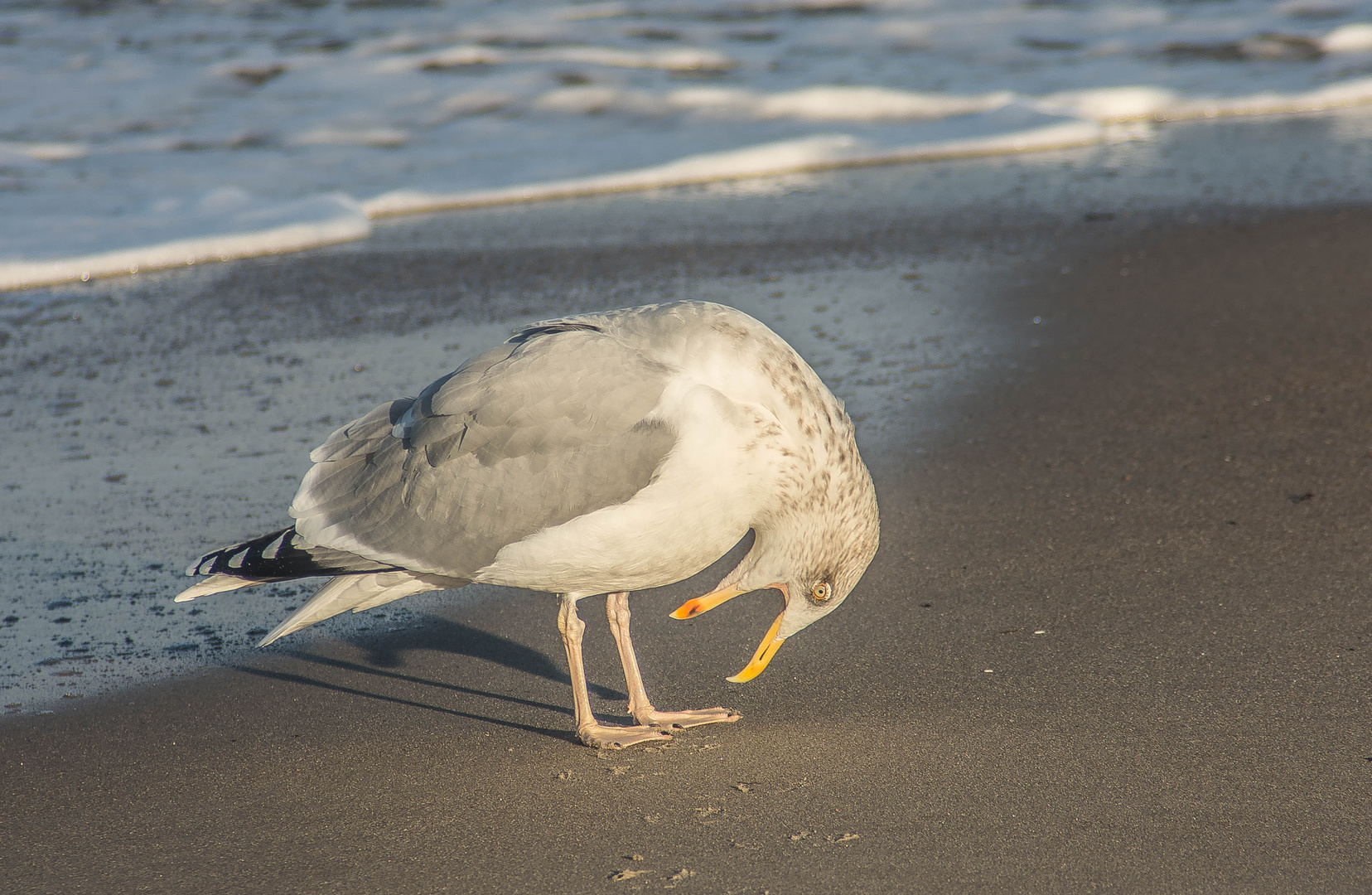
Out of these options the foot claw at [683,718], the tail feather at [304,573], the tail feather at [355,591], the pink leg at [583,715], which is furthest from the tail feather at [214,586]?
the foot claw at [683,718]

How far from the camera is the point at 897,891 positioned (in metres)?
2.42

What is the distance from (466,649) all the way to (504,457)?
0.83 m

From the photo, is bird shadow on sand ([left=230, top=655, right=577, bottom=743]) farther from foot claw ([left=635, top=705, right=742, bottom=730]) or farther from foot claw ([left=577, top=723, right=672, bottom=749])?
foot claw ([left=635, top=705, right=742, bottom=730])

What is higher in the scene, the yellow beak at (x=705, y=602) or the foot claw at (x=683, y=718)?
the yellow beak at (x=705, y=602)

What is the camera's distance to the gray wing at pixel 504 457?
9.66 feet

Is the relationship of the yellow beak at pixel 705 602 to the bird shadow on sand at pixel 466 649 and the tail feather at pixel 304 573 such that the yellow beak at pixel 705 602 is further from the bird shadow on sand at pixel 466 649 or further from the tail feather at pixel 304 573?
the tail feather at pixel 304 573

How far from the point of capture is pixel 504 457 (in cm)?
304

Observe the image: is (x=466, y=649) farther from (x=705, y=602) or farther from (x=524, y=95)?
(x=524, y=95)

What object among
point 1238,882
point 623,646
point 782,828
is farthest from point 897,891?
point 623,646

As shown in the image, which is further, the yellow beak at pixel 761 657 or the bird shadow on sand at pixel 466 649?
the bird shadow on sand at pixel 466 649

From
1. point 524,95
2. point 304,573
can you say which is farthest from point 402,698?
point 524,95

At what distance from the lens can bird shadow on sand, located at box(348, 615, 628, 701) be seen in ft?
11.5

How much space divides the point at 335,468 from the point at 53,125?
10013 millimetres

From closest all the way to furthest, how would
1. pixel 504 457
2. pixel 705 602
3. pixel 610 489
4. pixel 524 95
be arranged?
pixel 610 489
pixel 504 457
pixel 705 602
pixel 524 95
